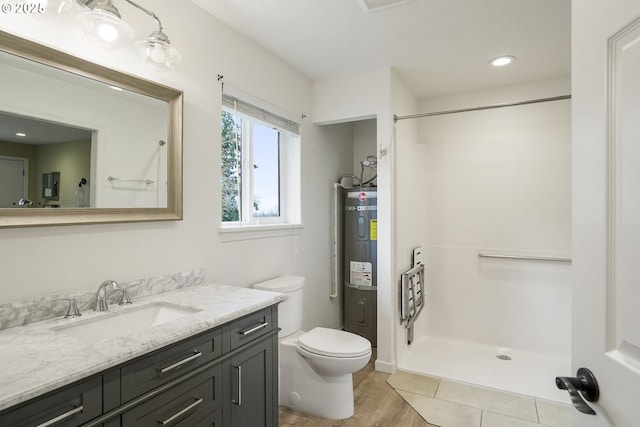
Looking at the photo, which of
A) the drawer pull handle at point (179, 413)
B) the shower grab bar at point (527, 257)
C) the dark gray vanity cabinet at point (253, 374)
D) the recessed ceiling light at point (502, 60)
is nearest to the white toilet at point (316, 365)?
the dark gray vanity cabinet at point (253, 374)

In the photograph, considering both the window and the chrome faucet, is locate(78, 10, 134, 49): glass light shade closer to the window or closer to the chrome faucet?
the window

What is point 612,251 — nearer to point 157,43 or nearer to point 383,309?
point 157,43

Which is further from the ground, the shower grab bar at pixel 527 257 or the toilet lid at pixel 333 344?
the shower grab bar at pixel 527 257

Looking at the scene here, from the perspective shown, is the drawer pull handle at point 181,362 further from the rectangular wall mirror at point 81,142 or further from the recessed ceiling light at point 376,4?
the recessed ceiling light at point 376,4

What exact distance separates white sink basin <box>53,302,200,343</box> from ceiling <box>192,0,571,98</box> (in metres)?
1.63

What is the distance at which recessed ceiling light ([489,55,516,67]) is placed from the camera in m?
2.56

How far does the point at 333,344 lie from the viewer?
2.15 meters

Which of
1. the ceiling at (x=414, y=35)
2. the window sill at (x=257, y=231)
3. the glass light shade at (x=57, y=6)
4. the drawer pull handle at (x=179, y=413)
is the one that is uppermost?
the ceiling at (x=414, y=35)

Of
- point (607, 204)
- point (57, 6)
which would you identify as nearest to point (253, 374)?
point (607, 204)

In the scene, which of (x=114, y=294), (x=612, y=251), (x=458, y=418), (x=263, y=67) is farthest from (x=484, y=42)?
(x=114, y=294)

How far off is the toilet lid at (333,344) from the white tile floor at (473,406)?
60 cm

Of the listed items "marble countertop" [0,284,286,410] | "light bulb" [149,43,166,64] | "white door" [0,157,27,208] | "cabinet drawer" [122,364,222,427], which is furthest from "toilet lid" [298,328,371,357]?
"light bulb" [149,43,166,64]

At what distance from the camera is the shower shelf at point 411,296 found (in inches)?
112

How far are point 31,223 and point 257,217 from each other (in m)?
1.42
